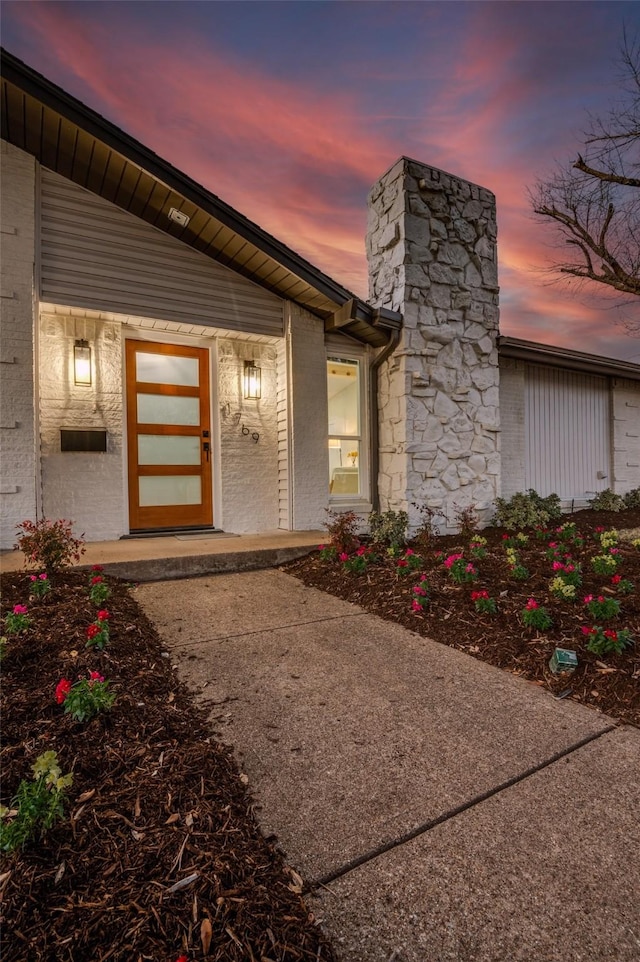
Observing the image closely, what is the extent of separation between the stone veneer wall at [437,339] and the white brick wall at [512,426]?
0.77m

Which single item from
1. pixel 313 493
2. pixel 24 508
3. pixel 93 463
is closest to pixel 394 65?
pixel 313 493

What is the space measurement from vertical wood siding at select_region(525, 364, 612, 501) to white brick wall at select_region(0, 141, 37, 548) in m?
6.84

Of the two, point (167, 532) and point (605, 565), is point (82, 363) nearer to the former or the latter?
point (167, 532)

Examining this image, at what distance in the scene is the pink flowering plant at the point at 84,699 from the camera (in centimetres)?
182

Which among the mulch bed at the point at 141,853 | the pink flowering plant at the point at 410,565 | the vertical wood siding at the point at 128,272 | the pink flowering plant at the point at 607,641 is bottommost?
the mulch bed at the point at 141,853

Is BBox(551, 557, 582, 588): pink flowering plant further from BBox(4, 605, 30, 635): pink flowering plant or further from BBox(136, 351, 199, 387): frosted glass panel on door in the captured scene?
BBox(136, 351, 199, 387): frosted glass panel on door

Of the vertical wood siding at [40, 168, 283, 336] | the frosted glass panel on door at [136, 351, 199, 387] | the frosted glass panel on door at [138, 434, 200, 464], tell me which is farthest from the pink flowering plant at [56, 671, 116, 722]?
the frosted glass panel on door at [136, 351, 199, 387]

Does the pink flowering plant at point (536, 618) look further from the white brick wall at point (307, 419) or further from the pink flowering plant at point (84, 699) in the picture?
the white brick wall at point (307, 419)

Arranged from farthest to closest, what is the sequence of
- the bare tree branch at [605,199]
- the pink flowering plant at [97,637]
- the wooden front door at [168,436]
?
the bare tree branch at [605,199] → the wooden front door at [168,436] → the pink flowering plant at [97,637]

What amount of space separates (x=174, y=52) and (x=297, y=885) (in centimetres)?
738

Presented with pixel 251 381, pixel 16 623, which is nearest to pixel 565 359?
pixel 251 381

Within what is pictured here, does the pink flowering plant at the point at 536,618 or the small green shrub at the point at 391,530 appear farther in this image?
the small green shrub at the point at 391,530

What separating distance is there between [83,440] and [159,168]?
2858 mm

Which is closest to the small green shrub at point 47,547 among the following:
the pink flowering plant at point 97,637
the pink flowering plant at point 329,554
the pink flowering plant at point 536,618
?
the pink flowering plant at point 97,637
